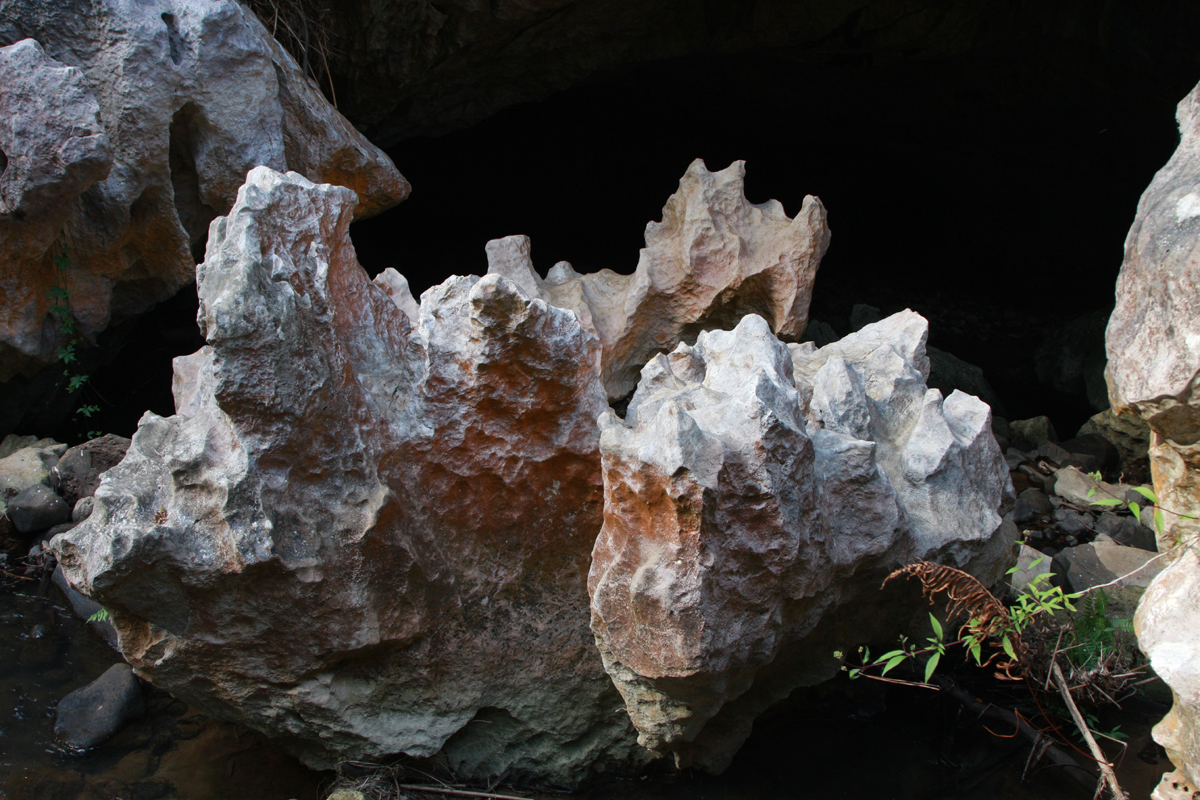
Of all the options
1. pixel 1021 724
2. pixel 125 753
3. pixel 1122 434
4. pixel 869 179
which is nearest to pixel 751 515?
pixel 1021 724

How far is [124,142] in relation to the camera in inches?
119

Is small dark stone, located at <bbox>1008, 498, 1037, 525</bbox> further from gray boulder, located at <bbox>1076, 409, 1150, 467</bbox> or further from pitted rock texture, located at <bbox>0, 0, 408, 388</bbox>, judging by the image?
pitted rock texture, located at <bbox>0, 0, 408, 388</bbox>

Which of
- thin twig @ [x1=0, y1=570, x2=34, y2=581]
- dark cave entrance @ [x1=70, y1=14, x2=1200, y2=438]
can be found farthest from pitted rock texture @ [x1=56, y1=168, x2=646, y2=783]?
dark cave entrance @ [x1=70, y1=14, x2=1200, y2=438]

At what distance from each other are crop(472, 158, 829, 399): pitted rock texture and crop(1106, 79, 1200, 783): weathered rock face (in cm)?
185

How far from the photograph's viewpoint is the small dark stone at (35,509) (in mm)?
3236

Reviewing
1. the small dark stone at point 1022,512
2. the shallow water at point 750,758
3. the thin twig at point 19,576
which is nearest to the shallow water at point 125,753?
the shallow water at point 750,758

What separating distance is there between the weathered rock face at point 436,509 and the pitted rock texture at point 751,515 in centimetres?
1

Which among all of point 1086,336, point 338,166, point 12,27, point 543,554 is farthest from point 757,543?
point 1086,336

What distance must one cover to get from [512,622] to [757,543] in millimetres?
812

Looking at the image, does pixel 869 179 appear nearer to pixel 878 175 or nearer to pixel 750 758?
pixel 878 175

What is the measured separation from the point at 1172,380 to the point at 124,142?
3323mm

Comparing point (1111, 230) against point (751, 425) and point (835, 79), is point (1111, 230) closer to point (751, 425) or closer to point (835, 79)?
point (835, 79)

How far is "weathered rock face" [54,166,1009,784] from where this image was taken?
1798mm

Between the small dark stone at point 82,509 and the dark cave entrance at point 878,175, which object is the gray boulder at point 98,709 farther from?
the dark cave entrance at point 878,175
